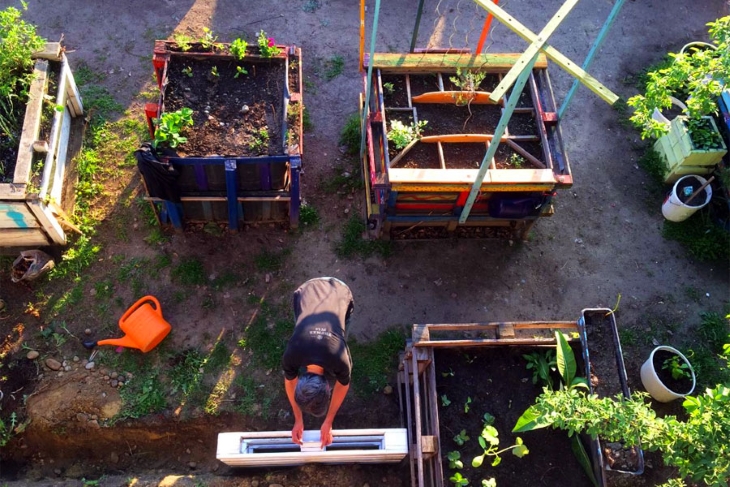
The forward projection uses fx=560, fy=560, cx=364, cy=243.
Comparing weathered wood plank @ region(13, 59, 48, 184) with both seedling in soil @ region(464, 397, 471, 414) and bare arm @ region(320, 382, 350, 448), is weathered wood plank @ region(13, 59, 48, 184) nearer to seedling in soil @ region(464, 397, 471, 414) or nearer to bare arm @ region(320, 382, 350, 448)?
bare arm @ region(320, 382, 350, 448)

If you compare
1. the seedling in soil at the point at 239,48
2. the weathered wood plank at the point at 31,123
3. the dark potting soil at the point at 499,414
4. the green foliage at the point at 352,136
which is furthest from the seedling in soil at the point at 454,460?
the weathered wood plank at the point at 31,123

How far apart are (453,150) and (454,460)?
3.35 metres

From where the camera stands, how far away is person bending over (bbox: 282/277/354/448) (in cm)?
484

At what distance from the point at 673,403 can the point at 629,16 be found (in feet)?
21.3

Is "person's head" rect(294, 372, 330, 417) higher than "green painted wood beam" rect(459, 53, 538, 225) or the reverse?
the reverse

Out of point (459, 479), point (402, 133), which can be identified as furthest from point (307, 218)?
point (459, 479)

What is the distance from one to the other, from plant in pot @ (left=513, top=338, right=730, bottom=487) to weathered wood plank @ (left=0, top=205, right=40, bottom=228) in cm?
559

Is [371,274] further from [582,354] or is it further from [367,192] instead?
[582,354]

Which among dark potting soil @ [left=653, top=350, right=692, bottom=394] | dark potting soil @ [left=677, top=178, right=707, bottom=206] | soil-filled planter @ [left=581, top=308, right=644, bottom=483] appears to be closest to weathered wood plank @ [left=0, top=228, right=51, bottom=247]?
soil-filled planter @ [left=581, top=308, right=644, bottom=483]

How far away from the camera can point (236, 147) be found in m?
6.37

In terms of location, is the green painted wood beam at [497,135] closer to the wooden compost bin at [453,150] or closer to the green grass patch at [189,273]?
the wooden compost bin at [453,150]

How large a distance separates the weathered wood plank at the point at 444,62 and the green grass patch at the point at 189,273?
3.19 metres

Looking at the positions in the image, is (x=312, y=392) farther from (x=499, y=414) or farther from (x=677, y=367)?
(x=677, y=367)

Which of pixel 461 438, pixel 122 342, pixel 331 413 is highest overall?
pixel 122 342
